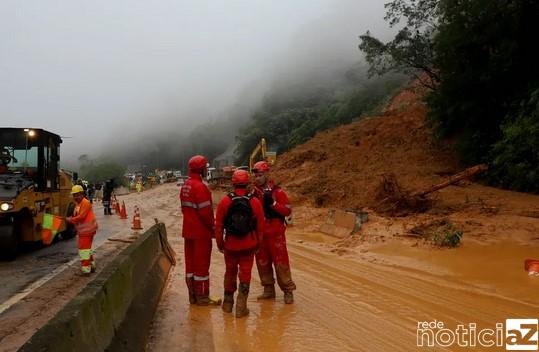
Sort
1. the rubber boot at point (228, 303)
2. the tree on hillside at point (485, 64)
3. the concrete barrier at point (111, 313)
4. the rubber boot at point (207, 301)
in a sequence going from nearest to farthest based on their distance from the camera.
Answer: the concrete barrier at point (111, 313) < the rubber boot at point (228, 303) < the rubber boot at point (207, 301) < the tree on hillside at point (485, 64)

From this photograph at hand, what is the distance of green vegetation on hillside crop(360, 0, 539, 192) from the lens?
54.5ft

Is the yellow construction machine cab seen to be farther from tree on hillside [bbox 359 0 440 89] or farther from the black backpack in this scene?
tree on hillside [bbox 359 0 440 89]

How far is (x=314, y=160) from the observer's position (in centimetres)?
3033

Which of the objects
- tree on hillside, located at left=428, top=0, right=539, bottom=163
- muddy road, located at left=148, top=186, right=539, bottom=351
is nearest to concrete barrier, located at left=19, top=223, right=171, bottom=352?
muddy road, located at left=148, top=186, right=539, bottom=351

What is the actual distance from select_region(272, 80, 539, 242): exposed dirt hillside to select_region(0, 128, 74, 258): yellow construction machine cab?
324 inches

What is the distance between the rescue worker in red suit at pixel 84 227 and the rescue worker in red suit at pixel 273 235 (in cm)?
370

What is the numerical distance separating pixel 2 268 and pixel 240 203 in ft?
21.8

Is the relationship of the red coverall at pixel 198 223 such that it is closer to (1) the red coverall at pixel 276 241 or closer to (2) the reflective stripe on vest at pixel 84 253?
(1) the red coverall at pixel 276 241

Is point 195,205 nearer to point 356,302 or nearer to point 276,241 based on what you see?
point 276,241

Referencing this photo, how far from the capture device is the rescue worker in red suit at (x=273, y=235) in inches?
302

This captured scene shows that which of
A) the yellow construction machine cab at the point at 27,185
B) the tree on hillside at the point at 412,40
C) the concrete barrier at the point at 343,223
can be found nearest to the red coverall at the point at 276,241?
the yellow construction machine cab at the point at 27,185

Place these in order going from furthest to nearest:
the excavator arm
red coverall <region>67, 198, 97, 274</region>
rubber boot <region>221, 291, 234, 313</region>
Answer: the excavator arm, red coverall <region>67, 198, 97, 274</region>, rubber boot <region>221, 291, 234, 313</region>

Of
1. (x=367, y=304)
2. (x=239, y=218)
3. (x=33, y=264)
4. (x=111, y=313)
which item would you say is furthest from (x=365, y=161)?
(x=111, y=313)

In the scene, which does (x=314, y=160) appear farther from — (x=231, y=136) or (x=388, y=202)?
(x=231, y=136)
